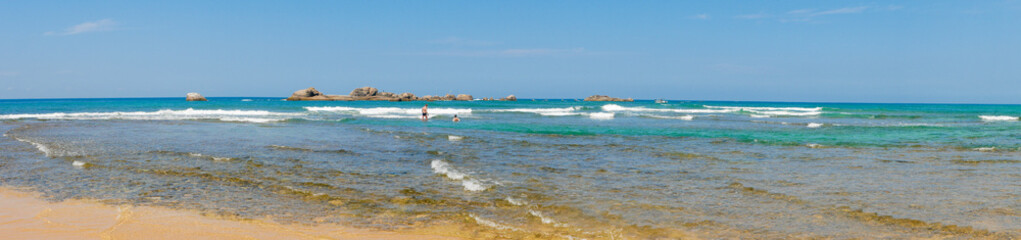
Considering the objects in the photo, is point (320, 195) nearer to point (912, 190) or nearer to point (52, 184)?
point (52, 184)

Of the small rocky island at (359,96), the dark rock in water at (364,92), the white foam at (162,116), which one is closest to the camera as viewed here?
the white foam at (162,116)

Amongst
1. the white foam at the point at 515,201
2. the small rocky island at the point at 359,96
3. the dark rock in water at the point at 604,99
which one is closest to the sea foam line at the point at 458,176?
the white foam at the point at 515,201

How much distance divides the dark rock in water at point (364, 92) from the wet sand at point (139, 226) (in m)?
103

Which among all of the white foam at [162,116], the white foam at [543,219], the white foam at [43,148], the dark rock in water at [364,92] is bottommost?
the white foam at [162,116]

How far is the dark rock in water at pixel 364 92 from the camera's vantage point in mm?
107175

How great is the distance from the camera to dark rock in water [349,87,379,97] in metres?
107

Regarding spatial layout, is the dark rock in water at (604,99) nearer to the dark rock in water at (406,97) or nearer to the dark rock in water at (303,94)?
the dark rock in water at (406,97)

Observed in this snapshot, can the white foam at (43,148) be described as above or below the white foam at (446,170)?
above

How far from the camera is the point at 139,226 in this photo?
565 cm

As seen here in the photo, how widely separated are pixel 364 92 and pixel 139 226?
105 m

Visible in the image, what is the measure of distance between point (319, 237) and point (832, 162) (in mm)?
10339

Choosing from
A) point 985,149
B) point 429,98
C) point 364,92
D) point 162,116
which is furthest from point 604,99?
point 985,149

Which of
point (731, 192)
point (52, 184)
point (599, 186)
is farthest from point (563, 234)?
point (52, 184)

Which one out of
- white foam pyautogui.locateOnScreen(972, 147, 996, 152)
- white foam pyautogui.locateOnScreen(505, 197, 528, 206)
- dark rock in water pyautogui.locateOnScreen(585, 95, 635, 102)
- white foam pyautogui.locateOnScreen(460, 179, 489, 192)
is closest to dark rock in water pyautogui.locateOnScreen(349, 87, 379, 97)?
dark rock in water pyautogui.locateOnScreen(585, 95, 635, 102)
